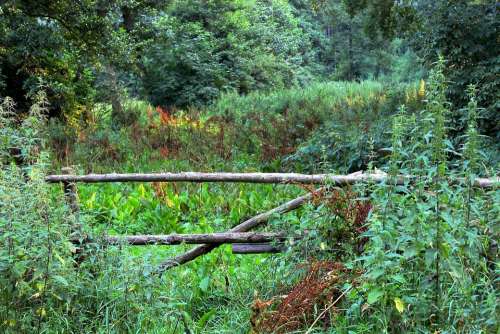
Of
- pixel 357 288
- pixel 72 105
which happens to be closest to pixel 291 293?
pixel 357 288

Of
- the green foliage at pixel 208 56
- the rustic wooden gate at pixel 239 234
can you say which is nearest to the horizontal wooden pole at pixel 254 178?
the rustic wooden gate at pixel 239 234

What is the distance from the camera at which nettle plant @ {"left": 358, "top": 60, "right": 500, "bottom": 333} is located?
3.47 meters

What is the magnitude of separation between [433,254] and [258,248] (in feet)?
6.48

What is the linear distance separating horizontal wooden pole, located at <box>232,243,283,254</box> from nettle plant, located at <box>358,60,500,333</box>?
1224 millimetres

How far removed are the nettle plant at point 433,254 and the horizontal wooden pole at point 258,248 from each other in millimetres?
1224

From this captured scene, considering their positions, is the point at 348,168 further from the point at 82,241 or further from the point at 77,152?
the point at 82,241

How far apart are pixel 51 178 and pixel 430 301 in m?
3.47

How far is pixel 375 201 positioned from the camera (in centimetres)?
409

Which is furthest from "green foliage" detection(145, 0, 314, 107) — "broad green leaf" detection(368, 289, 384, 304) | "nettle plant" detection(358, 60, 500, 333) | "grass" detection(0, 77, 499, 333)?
"broad green leaf" detection(368, 289, 384, 304)

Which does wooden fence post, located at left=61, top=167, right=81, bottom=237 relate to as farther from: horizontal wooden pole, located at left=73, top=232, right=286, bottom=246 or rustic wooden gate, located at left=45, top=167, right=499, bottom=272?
horizontal wooden pole, located at left=73, top=232, right=286, bottom=246

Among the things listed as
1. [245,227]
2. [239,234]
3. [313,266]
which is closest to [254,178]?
[245,227]

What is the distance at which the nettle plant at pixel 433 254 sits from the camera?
347 centimetres

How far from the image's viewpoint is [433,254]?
344cm

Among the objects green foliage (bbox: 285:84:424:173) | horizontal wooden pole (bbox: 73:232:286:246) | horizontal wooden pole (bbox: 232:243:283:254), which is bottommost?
green foliage (bbox: 285:84:424:173)
